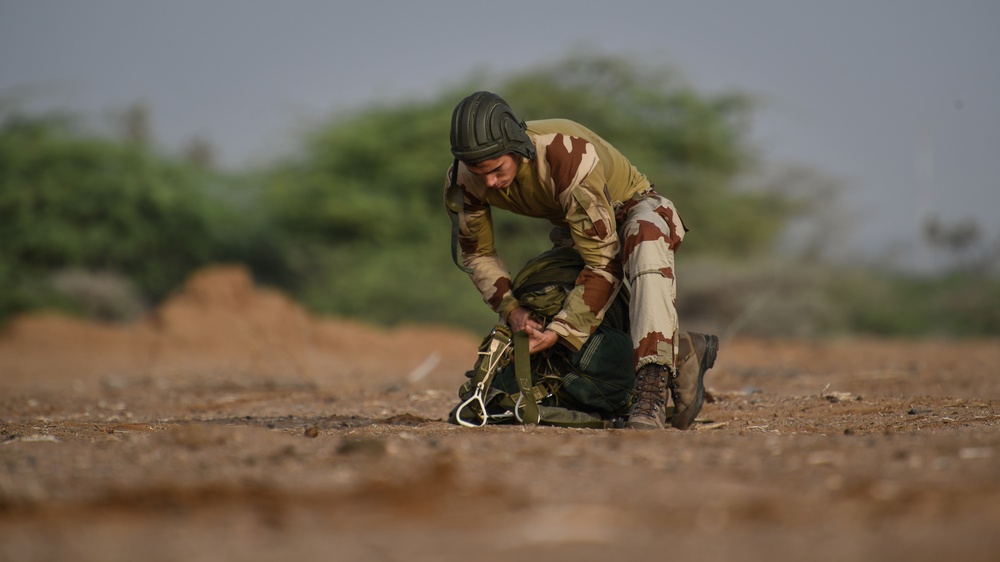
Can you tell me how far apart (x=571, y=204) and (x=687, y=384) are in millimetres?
901

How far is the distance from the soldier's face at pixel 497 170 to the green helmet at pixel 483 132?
0.11 feet

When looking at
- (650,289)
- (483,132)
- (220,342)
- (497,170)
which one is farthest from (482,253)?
(220,342)

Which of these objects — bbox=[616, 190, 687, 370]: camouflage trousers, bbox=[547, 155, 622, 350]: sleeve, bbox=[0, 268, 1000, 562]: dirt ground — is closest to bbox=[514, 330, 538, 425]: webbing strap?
bbox=[547, 155, 622, 350]: sleeve

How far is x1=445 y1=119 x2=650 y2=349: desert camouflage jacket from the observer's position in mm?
4336

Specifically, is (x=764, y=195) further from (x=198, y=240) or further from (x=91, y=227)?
(x=91, y=227)

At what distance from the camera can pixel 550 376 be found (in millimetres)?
4594

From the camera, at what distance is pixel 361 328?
13.6 meters

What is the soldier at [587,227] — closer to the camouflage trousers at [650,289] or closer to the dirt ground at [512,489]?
the camouflage trousers at [650,289]

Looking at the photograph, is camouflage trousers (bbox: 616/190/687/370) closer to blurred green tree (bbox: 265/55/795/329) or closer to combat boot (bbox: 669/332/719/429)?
combat boot (bbox: 669/332/719/429)

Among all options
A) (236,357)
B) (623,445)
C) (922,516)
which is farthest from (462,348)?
(922,516)

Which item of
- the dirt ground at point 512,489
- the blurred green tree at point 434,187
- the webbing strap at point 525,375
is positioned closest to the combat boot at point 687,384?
the dirt ground at point 512,489

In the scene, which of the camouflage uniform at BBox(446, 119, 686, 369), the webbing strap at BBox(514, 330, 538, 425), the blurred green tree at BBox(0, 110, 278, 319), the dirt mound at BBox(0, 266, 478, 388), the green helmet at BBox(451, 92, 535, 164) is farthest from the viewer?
the blurred green tree at BBox(0, 110, 278, 319)

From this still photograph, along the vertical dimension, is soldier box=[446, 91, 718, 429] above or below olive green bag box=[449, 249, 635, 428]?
above

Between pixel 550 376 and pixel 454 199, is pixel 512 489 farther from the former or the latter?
pixel 454 199
